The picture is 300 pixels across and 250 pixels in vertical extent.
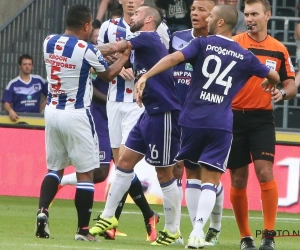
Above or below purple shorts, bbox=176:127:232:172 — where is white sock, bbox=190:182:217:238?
below

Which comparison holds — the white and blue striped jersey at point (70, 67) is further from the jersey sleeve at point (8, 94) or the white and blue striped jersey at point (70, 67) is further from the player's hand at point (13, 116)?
the jersey sleeve at point (8, 94)

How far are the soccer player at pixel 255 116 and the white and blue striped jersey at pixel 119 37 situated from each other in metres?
1.46

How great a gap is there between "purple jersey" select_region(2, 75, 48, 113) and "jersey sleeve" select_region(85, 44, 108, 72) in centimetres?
773

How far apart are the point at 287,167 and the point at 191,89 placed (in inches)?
245

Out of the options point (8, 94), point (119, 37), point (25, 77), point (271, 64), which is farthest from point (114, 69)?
point (25, 77)

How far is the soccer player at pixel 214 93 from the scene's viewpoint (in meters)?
8.69

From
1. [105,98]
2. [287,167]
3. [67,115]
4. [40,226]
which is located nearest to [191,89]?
[67,115]

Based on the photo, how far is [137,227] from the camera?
11.7 m

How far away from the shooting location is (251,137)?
9.30 m

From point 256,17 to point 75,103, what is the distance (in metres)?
1.78

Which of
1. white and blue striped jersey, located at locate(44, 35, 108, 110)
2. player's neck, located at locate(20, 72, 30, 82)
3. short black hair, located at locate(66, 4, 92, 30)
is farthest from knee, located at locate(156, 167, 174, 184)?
player's neck, located at locate(20, 72, 30, 82)

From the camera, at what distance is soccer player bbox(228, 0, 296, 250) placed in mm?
9203

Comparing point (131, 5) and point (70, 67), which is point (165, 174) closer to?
point (70, 67)

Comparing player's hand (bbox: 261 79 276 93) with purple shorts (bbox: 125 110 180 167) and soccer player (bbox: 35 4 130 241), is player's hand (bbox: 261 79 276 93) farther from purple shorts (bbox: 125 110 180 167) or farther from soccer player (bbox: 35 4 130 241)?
soccer player (bbox: 35 4 130 241)
